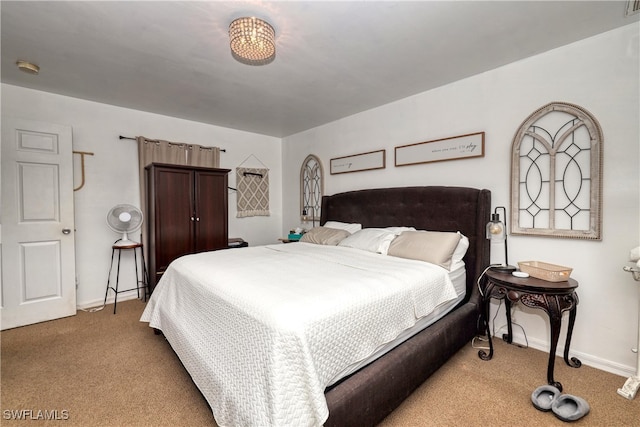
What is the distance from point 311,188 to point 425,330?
3.02 metres

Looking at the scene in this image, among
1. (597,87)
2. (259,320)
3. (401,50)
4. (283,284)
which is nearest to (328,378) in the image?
(259,320)

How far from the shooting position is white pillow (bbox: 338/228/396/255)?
269 centimetres

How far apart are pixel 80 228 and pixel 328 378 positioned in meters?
3.58

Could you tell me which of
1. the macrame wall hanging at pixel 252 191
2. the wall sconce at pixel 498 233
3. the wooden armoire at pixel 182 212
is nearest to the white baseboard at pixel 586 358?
the wall sconce at pixel 498 233

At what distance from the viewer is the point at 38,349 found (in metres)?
2.34

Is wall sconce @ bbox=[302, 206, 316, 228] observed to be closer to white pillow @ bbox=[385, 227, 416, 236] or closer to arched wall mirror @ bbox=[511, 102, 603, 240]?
white pillow @ bbox=[385, 227, 416, 236]

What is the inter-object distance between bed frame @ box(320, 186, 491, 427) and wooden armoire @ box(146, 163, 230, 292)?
1.49 m

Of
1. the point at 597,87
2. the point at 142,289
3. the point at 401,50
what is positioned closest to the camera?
the point at 597,87

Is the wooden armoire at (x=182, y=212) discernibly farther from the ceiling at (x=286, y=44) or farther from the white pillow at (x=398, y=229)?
the white pillow at (x=398, y=229)

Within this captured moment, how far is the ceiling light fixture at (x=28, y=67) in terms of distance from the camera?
7.93 feet

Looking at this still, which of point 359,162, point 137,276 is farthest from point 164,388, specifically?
point 359,162

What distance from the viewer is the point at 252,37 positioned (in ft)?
5.95

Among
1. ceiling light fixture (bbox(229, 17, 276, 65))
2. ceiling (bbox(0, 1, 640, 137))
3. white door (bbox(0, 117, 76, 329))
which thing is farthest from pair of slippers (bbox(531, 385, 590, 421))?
white door (bbox(0, 117, 76, 329))

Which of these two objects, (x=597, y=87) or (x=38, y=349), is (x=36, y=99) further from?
(x=597, y=87)
